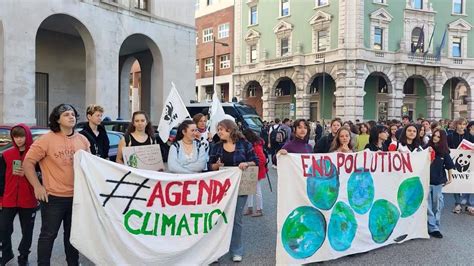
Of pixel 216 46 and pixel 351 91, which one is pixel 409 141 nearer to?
pixel 351 91

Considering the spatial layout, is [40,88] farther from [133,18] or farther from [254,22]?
[254,22]

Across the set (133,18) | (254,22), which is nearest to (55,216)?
(133,18)

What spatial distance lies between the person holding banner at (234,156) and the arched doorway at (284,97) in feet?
129

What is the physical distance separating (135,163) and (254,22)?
44.1 meters

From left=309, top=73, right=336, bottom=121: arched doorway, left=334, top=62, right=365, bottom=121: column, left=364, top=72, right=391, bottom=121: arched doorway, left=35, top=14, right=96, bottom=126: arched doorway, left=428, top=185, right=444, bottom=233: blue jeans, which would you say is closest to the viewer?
left=428, top=185, right=444, bottom=233: blue jeans

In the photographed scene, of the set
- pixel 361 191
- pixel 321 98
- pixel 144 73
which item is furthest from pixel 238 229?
pixel 321 98

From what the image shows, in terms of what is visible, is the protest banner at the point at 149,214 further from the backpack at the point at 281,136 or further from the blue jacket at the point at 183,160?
the backpack at the point at 281,136

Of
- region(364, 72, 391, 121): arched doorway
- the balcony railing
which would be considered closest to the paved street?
region(364, 72, 391, 121): arched doorway

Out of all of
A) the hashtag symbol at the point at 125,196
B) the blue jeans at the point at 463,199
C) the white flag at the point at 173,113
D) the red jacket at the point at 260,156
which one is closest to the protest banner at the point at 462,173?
the blue jeans at the point at 463,199

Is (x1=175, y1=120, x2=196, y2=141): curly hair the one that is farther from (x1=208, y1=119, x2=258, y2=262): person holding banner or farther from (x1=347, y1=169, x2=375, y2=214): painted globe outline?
(x1=347, y1=169, x2=375, y2=214): painted globe outline

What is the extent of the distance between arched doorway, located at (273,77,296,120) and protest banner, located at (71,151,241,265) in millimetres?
39735

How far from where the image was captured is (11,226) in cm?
492

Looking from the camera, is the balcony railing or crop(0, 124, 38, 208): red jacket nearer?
crop(0, 124, 38, 208): red jacket

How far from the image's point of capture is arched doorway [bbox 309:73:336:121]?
41781 millimetres
